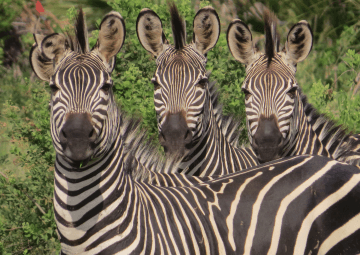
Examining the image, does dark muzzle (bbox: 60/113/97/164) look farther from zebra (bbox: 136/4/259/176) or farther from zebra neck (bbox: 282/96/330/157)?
zebra neck (bbox: 282/96/330/157)

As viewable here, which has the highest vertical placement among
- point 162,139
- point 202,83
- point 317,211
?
point 202,83

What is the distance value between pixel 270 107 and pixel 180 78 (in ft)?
3.39

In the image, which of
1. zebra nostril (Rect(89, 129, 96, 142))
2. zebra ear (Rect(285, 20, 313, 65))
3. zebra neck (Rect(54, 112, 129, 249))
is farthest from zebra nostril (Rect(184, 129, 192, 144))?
zebra nostril (Rect(89, 129, 96, 142))

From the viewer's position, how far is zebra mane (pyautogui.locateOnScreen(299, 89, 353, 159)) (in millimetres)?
5766

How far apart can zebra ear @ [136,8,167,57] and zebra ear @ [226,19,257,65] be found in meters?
0.79

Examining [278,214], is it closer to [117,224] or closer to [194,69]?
[117,224]

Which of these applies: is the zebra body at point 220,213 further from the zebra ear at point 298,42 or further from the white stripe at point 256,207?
the zebra ear at point 298,42

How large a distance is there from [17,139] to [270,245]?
165 inches

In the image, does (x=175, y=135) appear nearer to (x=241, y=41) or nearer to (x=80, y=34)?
(x=241, y=41)

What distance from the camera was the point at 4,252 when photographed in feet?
18.2

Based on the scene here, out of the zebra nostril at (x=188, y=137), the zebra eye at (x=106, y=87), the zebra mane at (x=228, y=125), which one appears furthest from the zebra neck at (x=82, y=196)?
the zebra mane at (x=228, y=125)

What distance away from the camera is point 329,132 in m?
5.87

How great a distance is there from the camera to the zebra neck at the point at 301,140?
16.7 feet

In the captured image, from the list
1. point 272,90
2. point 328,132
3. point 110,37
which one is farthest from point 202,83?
point 110,37
